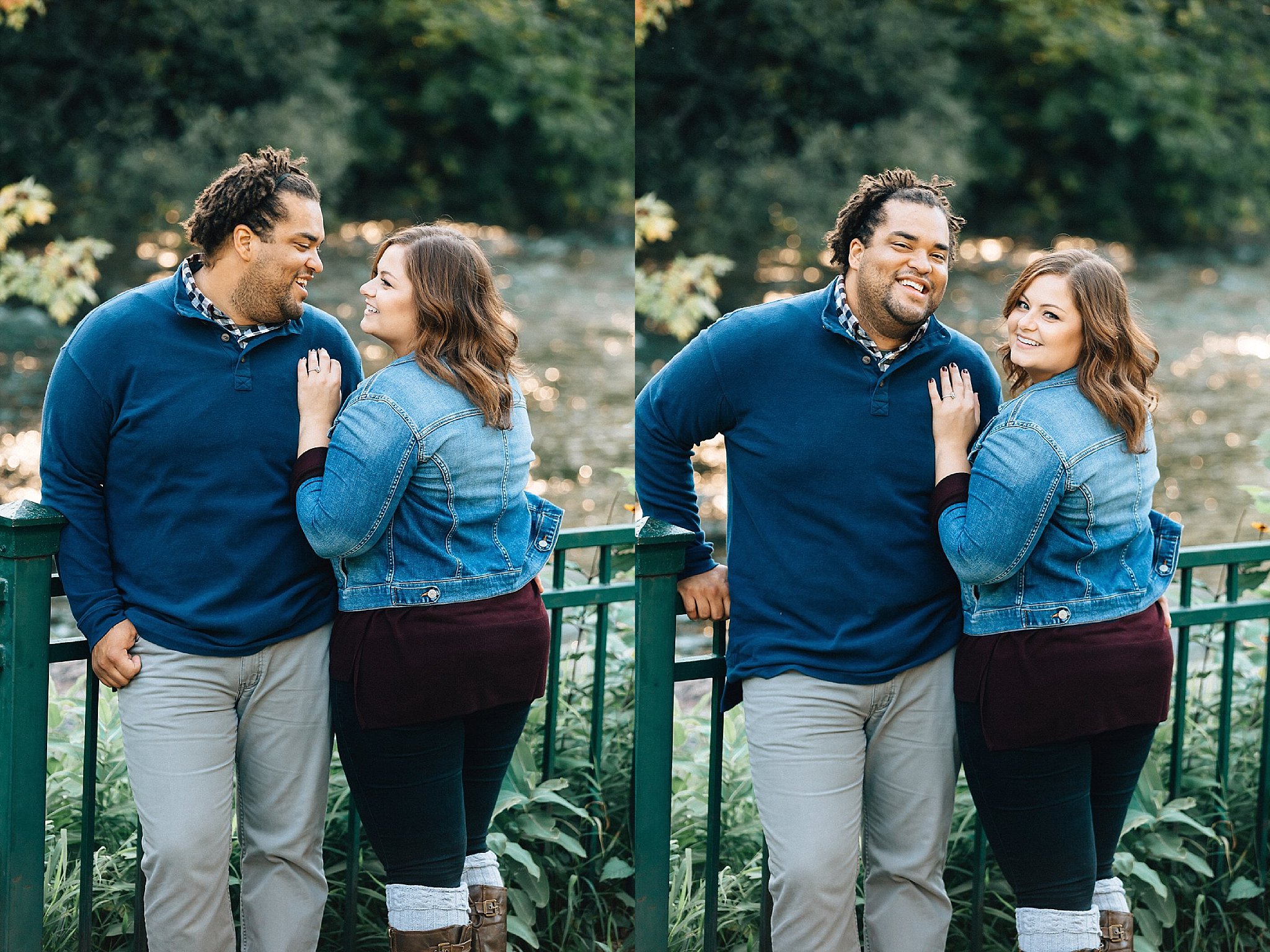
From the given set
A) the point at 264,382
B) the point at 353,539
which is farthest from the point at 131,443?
the point at 353,539

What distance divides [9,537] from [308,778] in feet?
2.58

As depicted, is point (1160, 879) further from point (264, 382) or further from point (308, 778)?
point (264, 382)

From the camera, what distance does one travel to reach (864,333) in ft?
8.95

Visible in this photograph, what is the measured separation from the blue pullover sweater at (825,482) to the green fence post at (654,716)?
0.15 metres

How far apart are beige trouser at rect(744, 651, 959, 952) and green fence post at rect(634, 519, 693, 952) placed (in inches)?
8.3

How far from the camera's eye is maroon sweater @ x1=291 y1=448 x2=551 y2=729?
2.56m

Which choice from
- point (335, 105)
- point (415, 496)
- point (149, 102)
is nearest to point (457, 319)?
point (415, 496)

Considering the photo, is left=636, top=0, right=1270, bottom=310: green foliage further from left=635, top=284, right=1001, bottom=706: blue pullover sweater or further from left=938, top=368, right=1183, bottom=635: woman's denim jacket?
left=938, top=368, right=1183, bottom=635: woman's denim jacket

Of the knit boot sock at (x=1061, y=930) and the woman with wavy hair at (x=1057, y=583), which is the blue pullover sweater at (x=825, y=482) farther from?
the knit boot sock at (x=1061, y=930)

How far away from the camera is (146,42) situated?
1320 cm

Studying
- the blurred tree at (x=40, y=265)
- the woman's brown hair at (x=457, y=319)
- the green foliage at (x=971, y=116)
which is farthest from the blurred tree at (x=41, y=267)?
the green foliage at (x=971, y=116)

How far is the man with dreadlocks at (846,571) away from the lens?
2.65 m

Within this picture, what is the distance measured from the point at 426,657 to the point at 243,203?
1.03 metres

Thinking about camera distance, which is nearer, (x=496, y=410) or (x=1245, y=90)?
(x=496, y=410)
